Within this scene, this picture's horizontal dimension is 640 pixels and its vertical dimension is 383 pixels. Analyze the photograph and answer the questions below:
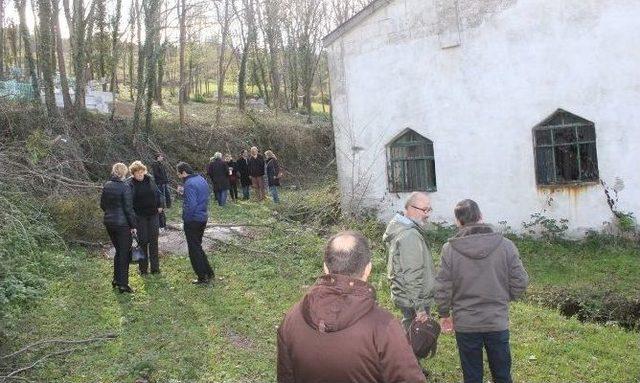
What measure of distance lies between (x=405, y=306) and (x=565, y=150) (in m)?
8.23

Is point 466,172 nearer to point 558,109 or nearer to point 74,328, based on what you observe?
point 558,109

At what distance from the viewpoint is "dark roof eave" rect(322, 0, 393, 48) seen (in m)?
13.1

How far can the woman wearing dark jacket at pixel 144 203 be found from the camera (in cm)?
873

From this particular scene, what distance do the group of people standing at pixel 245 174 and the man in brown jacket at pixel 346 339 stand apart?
46.1ft

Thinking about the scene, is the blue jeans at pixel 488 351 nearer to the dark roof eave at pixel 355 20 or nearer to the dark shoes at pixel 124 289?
the dark shoes at pixel 124 289

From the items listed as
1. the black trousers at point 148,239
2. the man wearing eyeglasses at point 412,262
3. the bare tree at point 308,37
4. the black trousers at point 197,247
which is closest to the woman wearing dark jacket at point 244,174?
the black trousers at point 148,239

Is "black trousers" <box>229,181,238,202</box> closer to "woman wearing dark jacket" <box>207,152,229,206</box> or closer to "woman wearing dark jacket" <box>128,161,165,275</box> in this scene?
"woman wearing dark jacket" <box>207,152,229,206</box>

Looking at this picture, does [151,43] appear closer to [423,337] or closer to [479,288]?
[423,337]

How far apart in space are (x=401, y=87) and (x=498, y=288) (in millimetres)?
9235

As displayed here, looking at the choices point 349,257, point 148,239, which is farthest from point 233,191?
point 349,257

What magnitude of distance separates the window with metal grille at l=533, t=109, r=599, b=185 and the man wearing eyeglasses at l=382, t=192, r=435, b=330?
787cm

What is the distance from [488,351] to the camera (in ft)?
15.0

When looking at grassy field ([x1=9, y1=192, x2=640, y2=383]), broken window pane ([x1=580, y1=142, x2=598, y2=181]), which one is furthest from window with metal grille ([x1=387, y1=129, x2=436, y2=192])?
broken window pane ([x1=580, y1=142, x2=598, y2=181])

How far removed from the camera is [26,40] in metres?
18.4
